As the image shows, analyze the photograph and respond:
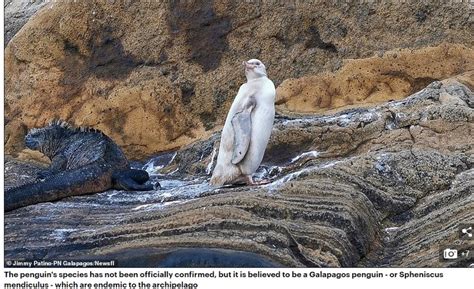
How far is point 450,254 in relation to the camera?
4.61 m

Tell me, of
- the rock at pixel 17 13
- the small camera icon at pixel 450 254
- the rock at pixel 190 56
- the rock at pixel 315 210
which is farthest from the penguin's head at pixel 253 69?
the rock at pixel 17 13

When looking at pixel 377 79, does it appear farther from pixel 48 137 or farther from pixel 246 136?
pixel 48 137

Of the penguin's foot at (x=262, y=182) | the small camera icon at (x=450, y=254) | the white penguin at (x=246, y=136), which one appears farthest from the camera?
the white penguin at (x=246, y=136)

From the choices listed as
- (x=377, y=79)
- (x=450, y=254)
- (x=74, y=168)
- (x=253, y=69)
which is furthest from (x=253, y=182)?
Answer: (x=377, y=79)

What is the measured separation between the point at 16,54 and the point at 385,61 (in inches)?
136

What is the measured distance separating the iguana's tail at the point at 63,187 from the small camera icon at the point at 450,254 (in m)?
2.70

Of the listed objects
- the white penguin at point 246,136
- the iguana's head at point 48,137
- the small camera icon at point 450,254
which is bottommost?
the small camera icon at point 450,254

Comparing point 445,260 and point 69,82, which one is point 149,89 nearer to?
point 69,82

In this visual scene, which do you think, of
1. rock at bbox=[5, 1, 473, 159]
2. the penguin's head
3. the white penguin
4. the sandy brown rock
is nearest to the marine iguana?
rock at bbox=[5, 1, 473, 159]

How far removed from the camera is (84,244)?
4906 millimetres

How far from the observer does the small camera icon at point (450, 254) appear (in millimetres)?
4589

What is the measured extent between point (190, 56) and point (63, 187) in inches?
93.2

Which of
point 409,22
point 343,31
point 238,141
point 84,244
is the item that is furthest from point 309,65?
point 84,244

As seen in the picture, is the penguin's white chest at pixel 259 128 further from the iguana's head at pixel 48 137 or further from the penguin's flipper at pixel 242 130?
the iguana's head at pixel 48 137
